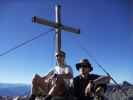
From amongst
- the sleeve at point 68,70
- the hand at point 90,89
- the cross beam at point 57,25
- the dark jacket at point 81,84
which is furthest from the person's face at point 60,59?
the cross beam at point 57,25

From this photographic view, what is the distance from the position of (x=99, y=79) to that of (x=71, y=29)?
288 inches

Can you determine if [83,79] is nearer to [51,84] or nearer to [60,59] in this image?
[51,84]

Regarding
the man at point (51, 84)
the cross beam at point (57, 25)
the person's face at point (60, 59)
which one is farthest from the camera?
the cross beam at point (57, 25)

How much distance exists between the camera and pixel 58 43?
555 inches

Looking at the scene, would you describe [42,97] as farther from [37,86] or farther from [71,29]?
[71,29]

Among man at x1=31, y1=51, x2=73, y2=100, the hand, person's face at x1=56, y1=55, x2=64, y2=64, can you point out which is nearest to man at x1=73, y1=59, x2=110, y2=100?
the hand

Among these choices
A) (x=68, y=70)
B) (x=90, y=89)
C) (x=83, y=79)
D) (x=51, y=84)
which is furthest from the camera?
(x=68, y=70)

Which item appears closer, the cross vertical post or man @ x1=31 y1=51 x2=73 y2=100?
man @ x1=31 y1=51 x2=73 y2=100

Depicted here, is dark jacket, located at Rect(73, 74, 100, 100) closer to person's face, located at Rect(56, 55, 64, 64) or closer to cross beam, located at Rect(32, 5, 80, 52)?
person's face, located at Rect(56, 55, 64, 64)

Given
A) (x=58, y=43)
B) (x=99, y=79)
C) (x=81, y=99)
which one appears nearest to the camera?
(x=99, y=79)

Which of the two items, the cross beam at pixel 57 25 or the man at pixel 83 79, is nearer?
the man at pixel 83 79

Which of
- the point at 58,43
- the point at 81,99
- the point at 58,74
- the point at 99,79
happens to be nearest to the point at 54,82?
the point at 58,74

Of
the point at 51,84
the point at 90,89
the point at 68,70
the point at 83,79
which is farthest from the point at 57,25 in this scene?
the point at 90,89

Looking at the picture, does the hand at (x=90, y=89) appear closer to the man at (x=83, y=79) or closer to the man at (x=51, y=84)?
the man at (x=83, y=79)
